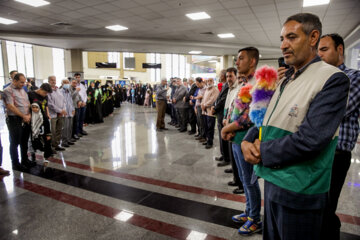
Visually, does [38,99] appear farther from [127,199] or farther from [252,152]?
[252,152]

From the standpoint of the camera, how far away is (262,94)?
1.28 metres

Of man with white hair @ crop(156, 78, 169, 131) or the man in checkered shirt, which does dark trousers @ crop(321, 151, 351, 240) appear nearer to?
the man in checkered shirt

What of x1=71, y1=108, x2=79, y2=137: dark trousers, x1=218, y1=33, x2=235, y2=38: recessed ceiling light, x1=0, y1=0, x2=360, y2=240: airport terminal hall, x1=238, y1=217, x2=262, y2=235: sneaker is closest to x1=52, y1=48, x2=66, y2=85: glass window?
x1=0, y1=0, x2=360, y2=240: airport terminal hall

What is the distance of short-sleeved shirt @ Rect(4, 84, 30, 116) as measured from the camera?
3.38 meters

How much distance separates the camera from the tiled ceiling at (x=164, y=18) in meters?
6.35

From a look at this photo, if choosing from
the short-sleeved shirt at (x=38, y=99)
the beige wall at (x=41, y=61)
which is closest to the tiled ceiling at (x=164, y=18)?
the short-sleeved shirt at (x=38, y=99)

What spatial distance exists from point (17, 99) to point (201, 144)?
11.8 ft

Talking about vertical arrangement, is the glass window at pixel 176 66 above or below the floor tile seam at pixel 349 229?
above

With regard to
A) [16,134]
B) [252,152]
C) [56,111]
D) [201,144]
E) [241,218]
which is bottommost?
[201,144]

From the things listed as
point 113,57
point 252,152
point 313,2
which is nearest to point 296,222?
point 252,152

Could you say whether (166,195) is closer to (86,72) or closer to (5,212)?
(5,212)

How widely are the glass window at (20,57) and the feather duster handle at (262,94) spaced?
74.3ft

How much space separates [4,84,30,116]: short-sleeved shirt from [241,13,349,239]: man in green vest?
371cm

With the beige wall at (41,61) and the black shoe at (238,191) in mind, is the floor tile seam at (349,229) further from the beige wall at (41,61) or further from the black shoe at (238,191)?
the beige wall at (41,61)
